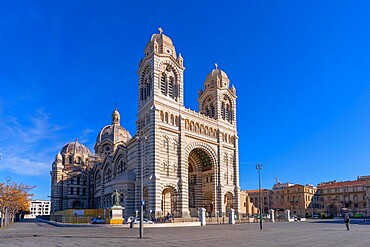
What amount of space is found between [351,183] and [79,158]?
8759 cm

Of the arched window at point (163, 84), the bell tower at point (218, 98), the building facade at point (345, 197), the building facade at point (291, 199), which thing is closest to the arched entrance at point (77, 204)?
the bell tower at point (218, 98)

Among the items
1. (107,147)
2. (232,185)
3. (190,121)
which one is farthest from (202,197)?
(107,147)

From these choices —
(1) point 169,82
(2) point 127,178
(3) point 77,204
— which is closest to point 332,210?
(3) point 77,204

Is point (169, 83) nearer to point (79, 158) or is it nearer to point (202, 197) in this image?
point (202, 197)

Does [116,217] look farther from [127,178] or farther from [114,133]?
[114,133]

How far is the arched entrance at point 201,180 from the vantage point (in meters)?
61.4

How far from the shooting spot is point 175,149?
177 ft

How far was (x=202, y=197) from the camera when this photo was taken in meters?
62.3

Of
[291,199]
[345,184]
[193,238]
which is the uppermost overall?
[345,184]

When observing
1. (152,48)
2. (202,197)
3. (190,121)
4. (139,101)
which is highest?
(152,48)

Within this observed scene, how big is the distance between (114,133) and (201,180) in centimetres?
3892

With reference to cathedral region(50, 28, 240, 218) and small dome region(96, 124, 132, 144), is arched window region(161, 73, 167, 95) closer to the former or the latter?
cathedral region(50, 28, 240, 218)

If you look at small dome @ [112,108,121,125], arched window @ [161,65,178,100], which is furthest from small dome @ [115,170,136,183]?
small dome @ [112,108,121,125]

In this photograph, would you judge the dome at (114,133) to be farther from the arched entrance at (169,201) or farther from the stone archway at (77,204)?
→ the arched entrance at (169,201)
